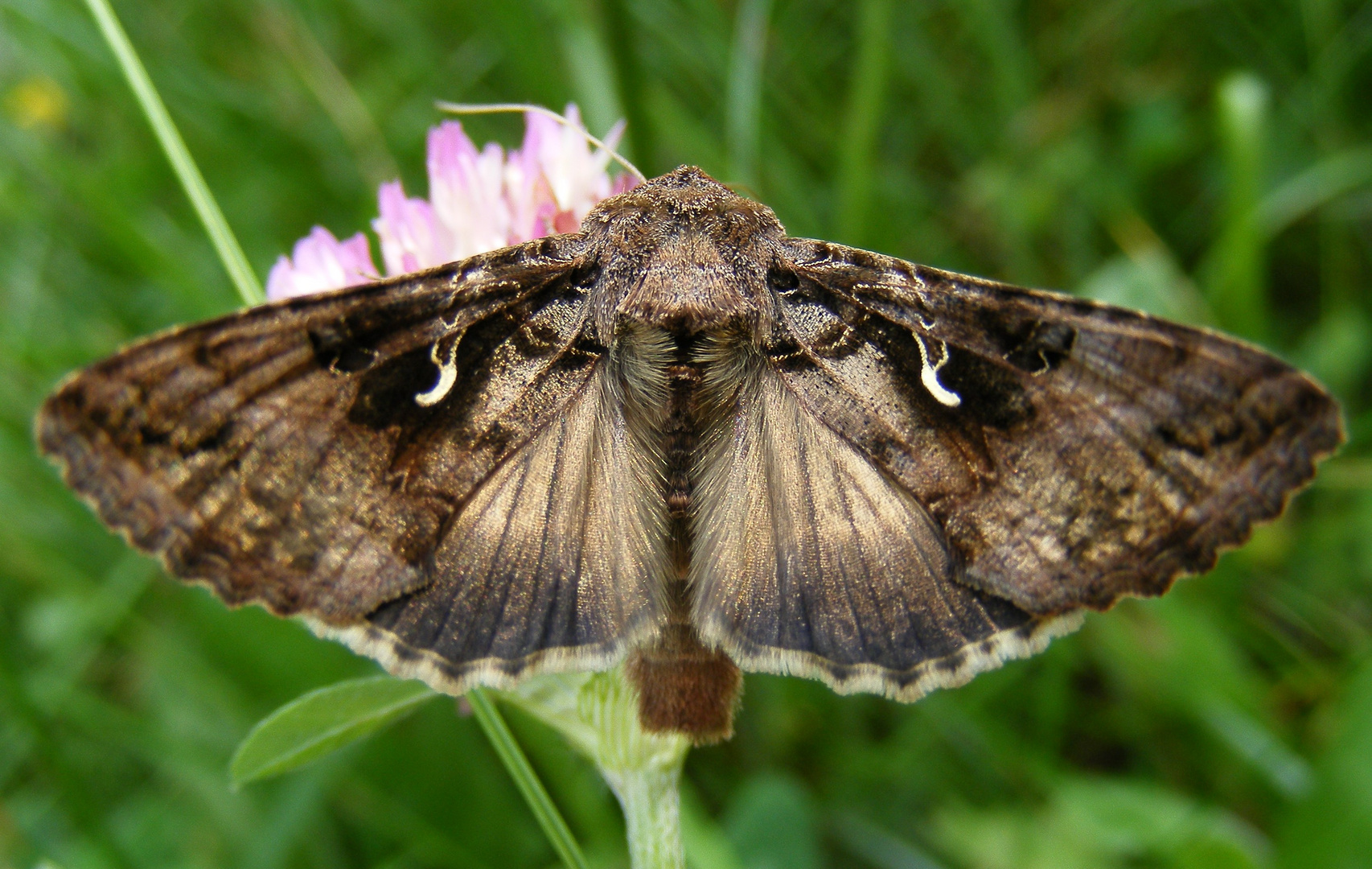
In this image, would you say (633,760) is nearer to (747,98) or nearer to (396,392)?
(396,392)

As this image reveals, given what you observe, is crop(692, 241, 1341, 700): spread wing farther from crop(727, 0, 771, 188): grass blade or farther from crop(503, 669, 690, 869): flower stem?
crop(727, 0, 771, 188): grass blade

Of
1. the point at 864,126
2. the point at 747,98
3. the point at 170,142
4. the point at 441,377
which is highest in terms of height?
the point at 747,98

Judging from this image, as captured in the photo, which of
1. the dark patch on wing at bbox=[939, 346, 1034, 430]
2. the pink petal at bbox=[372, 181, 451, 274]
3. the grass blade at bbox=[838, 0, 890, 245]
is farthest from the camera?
the grass blade at bbox=[838, 0, 890, 245]

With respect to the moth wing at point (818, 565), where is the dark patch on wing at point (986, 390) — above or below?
above

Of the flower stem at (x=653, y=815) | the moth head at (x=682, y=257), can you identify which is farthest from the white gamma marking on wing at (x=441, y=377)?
the flower stem at (x=653, y=815)

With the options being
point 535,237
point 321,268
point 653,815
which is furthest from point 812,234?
point 653,815

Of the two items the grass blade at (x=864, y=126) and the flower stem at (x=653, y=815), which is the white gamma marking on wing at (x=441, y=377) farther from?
the grass blade at (x=864, y=126)

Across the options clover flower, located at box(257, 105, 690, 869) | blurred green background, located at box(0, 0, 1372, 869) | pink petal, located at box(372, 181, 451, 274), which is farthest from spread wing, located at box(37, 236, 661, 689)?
blurred green background, located at box(0, 0, 1372, 869)

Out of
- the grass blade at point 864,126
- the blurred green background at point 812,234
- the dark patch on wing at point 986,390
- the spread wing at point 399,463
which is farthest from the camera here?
the grass blade at point 864,126
